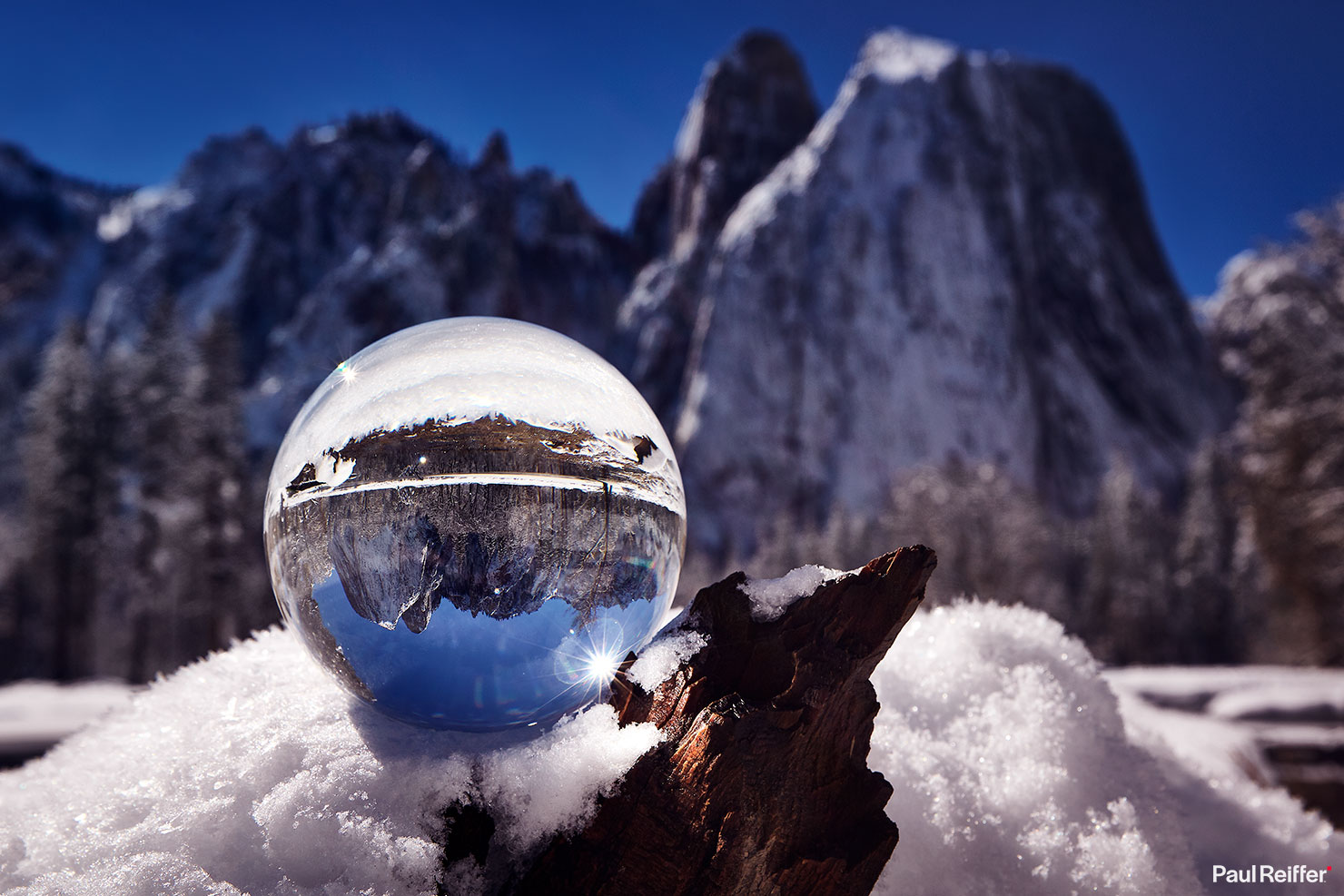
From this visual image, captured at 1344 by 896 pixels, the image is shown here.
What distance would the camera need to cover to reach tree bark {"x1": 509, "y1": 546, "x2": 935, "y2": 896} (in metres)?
1.52

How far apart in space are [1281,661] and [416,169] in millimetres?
84801

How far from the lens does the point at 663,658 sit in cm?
183

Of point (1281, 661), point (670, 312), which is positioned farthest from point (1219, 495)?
point (670, 312)

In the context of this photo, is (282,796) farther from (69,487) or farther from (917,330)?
(917,330)

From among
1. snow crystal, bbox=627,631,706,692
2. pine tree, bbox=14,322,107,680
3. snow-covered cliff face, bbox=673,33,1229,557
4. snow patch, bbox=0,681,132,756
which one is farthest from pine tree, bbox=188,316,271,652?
snow-covered cliff face, bbox=673,33,1229,557

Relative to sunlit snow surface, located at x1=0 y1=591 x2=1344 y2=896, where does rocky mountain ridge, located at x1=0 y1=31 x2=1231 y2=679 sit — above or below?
above

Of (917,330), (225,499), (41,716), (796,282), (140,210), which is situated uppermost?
(140,210)

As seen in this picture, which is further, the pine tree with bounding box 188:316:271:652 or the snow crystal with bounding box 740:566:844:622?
the pine tree with bounding box 188:316:271:652

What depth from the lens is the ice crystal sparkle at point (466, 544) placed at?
175cm

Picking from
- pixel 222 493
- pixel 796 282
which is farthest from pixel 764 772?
pixel 796 282

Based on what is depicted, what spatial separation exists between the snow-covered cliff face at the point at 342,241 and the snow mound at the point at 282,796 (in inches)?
3033

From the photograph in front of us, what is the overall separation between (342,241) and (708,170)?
45461mm

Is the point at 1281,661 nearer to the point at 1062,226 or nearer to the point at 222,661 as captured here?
the point at 222,661

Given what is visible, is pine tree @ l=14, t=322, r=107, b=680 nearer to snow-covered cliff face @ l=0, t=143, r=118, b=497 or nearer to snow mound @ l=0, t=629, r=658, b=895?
snow mound @ l=0, t=629, r=658, b=895
